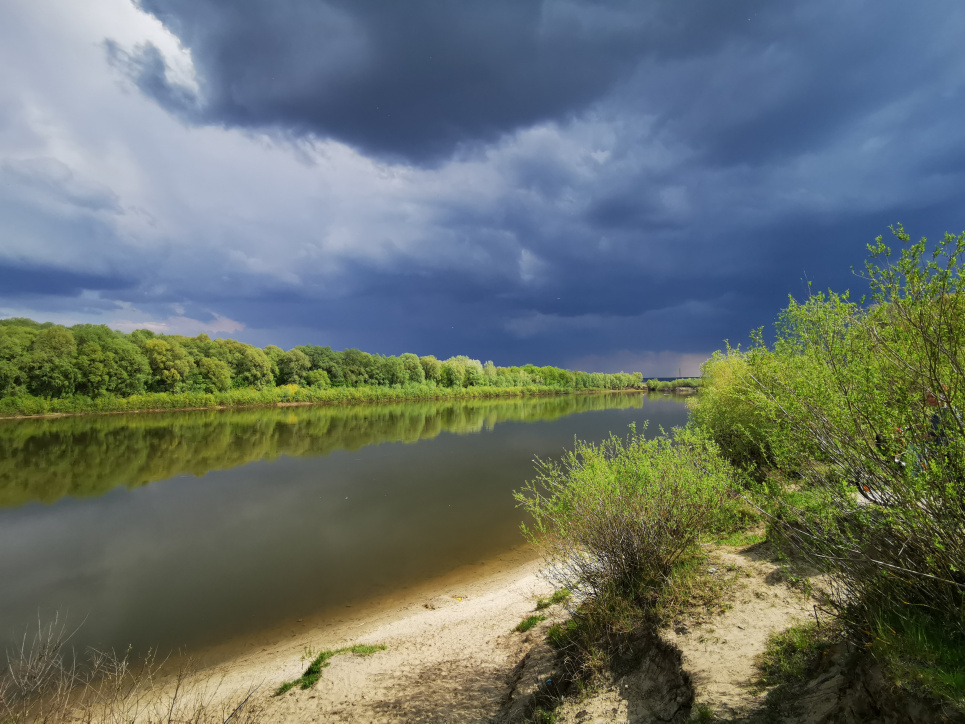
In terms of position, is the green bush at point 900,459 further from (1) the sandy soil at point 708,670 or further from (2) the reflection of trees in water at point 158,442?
(2) the reflection of trees in water at point 158,442

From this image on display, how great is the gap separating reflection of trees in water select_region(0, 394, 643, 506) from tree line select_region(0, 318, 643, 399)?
6126 millimetres

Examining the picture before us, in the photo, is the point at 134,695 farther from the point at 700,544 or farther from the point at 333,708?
the point at 700,544

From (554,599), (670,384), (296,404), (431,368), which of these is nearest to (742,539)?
(554,599)

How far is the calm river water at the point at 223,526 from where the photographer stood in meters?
10.9

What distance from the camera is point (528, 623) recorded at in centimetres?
838

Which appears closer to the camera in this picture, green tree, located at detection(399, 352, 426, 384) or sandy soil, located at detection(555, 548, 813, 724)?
sandy soil, located at detection(555, 548, 813, 724)

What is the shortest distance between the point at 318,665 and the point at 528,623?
4.10 meters

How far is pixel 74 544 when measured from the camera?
48.9 feet

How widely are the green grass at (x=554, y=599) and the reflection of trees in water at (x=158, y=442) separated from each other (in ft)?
80.3

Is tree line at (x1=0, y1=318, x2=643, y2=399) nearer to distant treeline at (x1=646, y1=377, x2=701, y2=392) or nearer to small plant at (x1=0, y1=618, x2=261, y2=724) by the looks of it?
small plant at (x1=0, y1=618, x2=261, y2=724)

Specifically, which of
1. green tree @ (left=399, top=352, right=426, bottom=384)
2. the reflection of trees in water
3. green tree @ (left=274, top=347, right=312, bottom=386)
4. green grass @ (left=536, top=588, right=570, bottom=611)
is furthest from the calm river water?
green tree @ (left=399, top=352, right=426, bottom=384)

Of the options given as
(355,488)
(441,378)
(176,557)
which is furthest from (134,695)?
(441,378)

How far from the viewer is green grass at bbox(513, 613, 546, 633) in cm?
827

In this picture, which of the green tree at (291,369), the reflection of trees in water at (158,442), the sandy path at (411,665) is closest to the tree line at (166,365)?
the green tree at (291,369)
